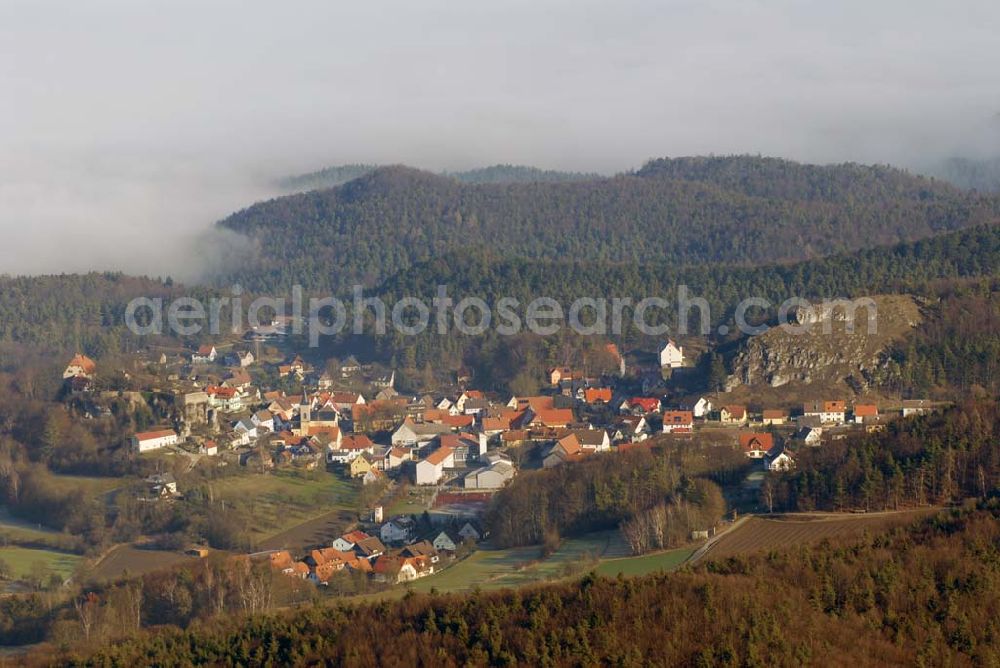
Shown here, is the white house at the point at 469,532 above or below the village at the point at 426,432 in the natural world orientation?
below

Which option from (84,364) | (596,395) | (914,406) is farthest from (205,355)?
(914,406)

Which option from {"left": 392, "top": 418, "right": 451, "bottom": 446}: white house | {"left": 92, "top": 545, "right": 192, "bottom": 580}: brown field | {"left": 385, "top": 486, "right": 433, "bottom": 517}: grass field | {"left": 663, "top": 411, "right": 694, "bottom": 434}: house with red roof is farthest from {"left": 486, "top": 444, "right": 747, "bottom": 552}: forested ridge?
{"left": 392, "top": 418, "right": 451, "bottom": 446}: white house

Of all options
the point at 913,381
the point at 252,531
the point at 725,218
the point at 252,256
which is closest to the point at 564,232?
the point at 725,218

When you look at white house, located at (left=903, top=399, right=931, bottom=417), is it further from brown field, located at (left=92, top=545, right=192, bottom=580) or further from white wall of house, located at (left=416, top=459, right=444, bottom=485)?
brown field, located at (left=92, top=545, right=192, bottom=580)

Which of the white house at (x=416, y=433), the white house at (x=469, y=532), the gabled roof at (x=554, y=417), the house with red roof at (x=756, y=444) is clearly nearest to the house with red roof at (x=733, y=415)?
the house with red roof at (x=756, y=444)

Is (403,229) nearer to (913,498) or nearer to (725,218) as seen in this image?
(725,218)

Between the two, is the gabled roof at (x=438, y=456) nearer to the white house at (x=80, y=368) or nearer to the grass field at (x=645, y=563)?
the white house at (x=80, y=368)

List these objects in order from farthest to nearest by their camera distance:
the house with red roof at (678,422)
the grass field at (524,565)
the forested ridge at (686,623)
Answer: the house with red roof at (678,422)
the grass field at (524,565)
the forested ridge at (686,623)
